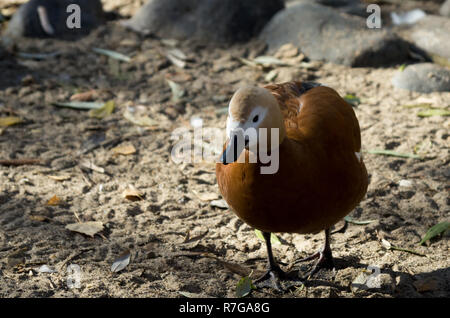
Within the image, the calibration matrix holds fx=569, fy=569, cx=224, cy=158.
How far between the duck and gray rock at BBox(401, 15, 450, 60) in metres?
3.32

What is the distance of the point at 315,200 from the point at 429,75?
3140mm

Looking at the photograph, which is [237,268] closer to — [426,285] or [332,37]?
[426,285]

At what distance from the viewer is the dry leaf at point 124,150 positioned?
4588 mm

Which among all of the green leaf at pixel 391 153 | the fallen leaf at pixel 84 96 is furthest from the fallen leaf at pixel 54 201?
the green leaf at pixel 391 153

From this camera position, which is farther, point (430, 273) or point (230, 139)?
point (430, 273)

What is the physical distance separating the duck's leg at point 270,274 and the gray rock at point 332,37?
3.15 meters

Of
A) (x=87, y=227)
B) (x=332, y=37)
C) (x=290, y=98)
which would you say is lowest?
(x=87, y=227)

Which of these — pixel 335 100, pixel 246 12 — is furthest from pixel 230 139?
pixel 246 12

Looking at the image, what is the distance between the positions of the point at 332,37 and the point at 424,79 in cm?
112

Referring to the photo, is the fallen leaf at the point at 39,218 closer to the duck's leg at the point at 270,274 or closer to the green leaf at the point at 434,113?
the duck's leg at the point at 270,274

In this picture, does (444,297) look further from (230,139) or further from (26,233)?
(26,233)

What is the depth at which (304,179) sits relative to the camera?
272 cm

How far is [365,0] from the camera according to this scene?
283 inches

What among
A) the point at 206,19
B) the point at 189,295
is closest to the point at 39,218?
the point at 189,295
